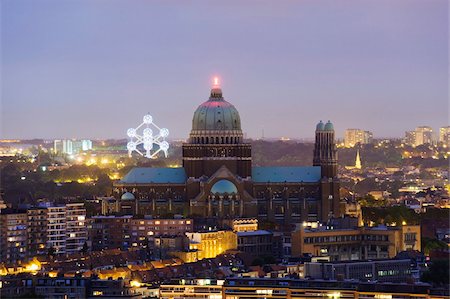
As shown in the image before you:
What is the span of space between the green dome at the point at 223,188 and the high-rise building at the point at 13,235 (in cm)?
1561

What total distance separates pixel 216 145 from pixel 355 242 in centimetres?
1787

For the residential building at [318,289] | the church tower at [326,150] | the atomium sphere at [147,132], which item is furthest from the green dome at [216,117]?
the atomium sphere at [147,132]

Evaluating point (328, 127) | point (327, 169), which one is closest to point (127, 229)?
point (327, 169)

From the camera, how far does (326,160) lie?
4732 inches

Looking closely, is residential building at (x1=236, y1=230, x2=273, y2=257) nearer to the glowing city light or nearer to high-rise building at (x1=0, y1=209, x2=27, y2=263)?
high-rise building at (x1=0, y1=209, x2=27, y2=263)

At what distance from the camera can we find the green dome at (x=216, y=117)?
11906 cm

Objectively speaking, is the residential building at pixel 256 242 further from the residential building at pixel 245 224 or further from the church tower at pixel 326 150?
the church tower at pixel 326 150

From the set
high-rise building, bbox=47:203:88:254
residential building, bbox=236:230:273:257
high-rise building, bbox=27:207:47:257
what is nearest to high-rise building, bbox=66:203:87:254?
high-rise building, bbox=47:203:88:254

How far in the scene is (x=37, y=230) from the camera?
345 feet

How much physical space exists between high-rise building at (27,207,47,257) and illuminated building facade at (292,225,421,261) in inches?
469

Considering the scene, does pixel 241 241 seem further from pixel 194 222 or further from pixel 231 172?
pixel 231 172

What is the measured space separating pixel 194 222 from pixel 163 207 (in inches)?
323

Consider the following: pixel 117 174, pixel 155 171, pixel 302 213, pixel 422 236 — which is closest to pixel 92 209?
pixel 155 171

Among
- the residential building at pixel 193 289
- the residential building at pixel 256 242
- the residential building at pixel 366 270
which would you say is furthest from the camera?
the residential building at pixel 256 242
